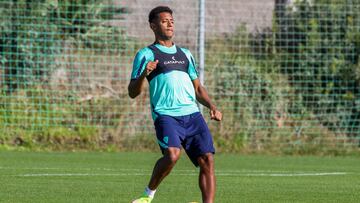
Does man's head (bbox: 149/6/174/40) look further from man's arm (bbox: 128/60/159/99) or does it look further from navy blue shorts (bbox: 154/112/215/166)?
navy blue shorts (bbox: 154/112/215/166)

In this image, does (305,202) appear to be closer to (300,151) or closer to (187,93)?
(187,93)

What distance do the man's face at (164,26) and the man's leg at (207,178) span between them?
1.14 meters

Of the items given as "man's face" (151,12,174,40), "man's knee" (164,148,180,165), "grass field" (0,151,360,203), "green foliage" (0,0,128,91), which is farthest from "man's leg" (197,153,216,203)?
"green foliage" (0,0,128,91)

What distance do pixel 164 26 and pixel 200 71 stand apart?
9.55 m

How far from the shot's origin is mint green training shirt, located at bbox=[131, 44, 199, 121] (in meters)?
8.84

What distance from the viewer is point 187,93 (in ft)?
29.3

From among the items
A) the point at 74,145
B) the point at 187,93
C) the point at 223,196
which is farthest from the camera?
the point at 74,145

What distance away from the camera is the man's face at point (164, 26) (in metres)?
9.05

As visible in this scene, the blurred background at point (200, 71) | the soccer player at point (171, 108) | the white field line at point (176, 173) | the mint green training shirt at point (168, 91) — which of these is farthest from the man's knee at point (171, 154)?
the blurred background at point (200, 71)

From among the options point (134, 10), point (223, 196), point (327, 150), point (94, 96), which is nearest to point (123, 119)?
point (94, 96)

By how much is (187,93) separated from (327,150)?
10.4 m

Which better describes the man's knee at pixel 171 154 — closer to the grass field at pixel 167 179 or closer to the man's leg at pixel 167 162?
the man's leg at pixel 167 162

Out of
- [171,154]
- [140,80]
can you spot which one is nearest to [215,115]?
[171,154]

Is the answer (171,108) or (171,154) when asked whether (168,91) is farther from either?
(171,154)
